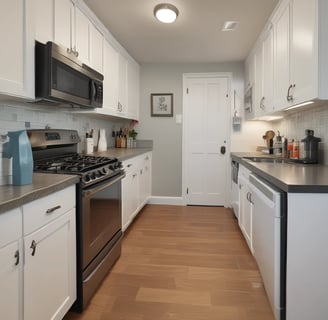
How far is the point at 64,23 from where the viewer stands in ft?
7.25

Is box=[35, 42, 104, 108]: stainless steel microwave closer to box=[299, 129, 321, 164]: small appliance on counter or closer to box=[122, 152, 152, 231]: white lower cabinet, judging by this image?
box=[122, 152, 152, 231]: white lower cabinet

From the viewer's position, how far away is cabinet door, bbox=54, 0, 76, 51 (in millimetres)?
2102

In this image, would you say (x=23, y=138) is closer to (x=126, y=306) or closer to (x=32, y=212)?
(x=32, y=212)

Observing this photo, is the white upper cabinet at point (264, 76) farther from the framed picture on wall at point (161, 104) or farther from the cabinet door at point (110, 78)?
the cabinet door at point (110, 78)

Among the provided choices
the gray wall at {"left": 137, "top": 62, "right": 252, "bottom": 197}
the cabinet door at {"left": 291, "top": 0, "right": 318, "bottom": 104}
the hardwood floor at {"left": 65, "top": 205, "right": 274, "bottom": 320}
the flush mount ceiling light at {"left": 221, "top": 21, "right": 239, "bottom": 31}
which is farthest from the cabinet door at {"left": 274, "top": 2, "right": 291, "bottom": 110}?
the gray wall at {"left": 137, "top": 62, "right": 252, "bottom": 197}

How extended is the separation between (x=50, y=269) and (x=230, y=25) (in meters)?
2.83

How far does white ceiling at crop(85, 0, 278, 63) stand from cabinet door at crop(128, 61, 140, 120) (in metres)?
0.20

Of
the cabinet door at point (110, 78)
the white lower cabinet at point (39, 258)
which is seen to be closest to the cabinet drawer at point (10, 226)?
the white lower cabinet at point (39, 258)

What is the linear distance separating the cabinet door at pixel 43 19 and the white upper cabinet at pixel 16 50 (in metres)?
0.10

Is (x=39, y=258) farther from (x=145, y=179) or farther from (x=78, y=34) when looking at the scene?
(x=145, y=179)

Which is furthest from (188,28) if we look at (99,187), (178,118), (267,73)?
(99,187)

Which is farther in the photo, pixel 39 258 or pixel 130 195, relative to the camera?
pixel 130 195

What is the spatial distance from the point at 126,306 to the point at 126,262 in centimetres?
68

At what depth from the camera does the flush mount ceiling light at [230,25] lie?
9.77 feet
